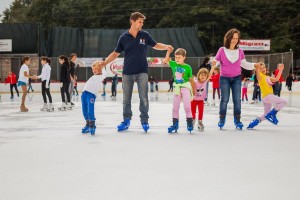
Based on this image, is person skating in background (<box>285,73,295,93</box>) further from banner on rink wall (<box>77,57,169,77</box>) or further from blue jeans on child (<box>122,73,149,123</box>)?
blue jeans on child (<box>122,73,149,123</box>)

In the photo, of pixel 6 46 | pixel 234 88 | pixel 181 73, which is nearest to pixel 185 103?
pixel 181 73

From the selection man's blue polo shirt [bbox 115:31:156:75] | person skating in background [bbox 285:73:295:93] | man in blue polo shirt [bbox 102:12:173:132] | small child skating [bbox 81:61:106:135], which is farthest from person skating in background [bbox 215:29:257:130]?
person skating in background [bbox 285:73:295:93]

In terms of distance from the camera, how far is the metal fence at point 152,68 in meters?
24.3

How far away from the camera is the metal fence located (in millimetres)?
24347

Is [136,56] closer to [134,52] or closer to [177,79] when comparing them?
[134,52]

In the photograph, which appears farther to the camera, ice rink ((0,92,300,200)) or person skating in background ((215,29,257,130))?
person skating in background ((215,29,257,130))

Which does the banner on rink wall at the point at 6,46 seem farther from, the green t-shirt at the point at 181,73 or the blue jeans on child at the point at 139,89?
the green t-shirt at the point at 181,73

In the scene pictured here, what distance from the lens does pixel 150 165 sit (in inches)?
133

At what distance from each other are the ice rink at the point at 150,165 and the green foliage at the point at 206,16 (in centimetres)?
4155

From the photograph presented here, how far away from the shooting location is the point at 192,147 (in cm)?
437

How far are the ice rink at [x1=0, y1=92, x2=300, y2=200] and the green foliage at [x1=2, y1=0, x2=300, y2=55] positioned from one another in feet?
136

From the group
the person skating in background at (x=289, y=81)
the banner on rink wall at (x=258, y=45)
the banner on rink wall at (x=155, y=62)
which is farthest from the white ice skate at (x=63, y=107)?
the banner on rink wall at (x=258, y=45)

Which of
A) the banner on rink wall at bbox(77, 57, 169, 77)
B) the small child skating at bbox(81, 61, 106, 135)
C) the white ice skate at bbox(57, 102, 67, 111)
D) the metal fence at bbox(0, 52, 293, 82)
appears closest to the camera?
the small child skating at bbox(81, 61, 106, 135)

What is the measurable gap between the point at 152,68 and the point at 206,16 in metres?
19.4
